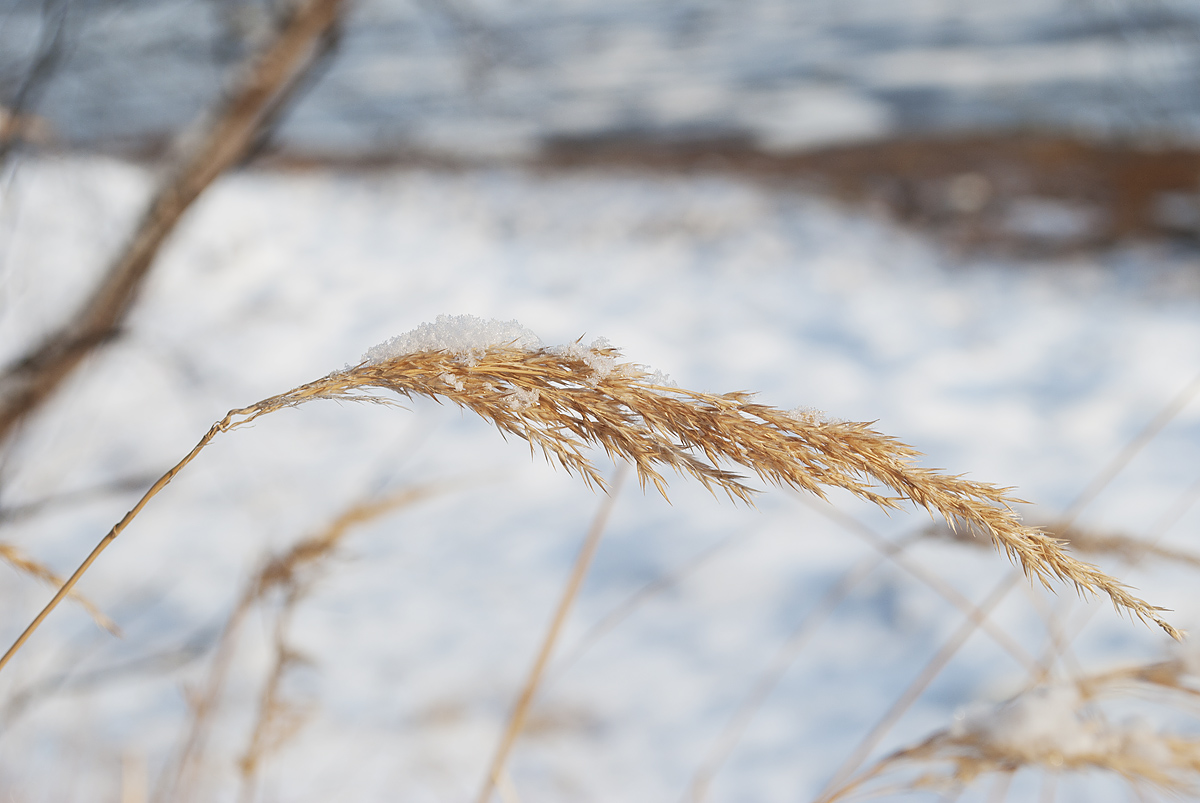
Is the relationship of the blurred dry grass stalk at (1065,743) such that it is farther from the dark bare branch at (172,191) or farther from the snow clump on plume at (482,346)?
the dark bare branch at (172,191)

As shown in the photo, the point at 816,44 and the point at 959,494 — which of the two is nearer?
the point at 959,494

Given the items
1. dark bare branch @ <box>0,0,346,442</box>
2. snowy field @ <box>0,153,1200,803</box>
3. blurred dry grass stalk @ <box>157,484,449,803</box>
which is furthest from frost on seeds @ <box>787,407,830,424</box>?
dark bare branch @ <box>0,0,346,442</box>

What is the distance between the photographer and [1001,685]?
7.39ft

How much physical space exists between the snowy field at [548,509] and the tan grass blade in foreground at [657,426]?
41cm

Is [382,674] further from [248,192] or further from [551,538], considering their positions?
[248,192]

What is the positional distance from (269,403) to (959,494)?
0.44 metres

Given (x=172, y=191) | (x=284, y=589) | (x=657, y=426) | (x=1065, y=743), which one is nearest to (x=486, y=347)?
(x=657, y=426)

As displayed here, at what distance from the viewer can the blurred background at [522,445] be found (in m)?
1.64

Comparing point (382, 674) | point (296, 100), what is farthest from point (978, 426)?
point (296, 100)

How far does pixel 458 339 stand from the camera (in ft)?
1.75

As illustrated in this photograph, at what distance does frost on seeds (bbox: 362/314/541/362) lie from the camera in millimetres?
525

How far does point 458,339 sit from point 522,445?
3028mm

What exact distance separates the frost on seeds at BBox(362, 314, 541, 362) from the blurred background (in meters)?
0.38

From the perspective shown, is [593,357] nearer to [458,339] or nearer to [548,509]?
[458,339]
